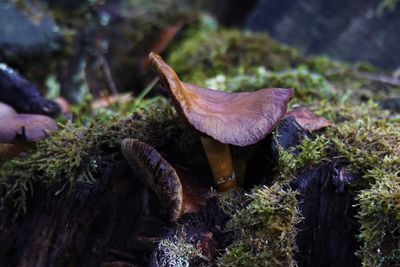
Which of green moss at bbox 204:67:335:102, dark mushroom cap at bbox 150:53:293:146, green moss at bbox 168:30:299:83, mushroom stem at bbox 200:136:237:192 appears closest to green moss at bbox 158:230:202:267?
mushroom stem at bbox 200:136:237:192

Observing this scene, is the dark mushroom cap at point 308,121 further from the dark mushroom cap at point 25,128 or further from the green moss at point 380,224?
the dark mushroom cap at point 25,128

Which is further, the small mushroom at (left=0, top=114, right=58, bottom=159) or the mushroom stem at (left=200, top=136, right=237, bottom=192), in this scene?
the small mushroom at (left=0, top=114, right=58, bottom=159)

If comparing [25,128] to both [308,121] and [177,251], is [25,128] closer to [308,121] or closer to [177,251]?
[177,251]

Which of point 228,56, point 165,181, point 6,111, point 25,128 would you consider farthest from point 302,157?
point 228,56

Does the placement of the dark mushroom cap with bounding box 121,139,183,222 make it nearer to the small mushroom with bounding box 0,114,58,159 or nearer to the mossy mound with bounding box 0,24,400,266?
the mossy mound with bounding box 0,24,400,266

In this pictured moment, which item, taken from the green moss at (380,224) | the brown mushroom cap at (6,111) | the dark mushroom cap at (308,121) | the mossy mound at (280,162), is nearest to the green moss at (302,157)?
the mossy mound at (280,162)

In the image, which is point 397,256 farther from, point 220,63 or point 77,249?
point 220,63

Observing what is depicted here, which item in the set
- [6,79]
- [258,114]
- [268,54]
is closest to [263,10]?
[268,54]

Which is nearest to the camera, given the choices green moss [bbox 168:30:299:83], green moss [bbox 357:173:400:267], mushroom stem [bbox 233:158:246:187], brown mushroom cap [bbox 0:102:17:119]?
green moss [bbox 357:173:400:267]
